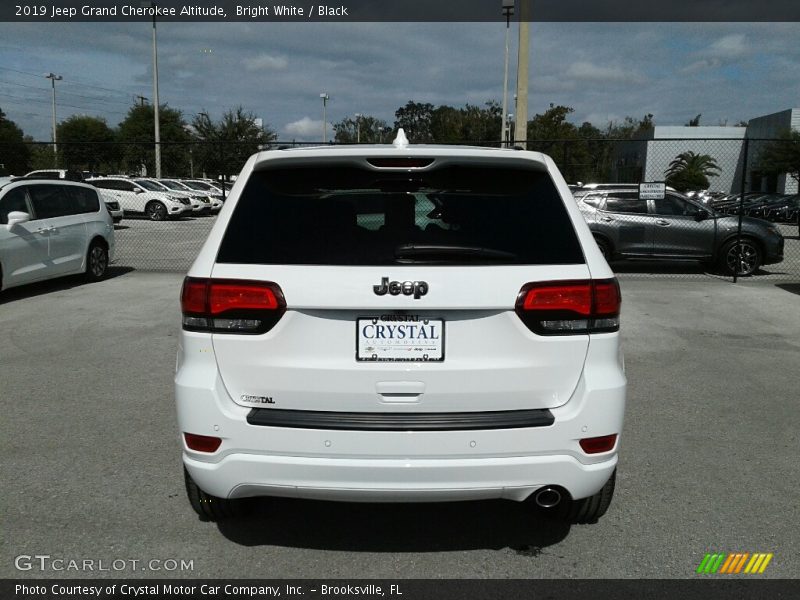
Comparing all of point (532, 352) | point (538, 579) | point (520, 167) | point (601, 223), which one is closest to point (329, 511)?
point (538, 579)

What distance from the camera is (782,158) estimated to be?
48.9 metres

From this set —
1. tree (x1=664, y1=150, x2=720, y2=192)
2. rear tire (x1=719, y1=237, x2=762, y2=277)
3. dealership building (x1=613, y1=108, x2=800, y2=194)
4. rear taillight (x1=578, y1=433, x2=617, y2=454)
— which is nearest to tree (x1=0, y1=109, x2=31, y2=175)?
rear tire (x1=719, y1=237, x2=762, y2=277)

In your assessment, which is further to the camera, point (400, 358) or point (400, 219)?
point (400, 219)

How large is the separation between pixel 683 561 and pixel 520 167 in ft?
6.36

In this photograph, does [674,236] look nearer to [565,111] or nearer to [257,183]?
[257,183]

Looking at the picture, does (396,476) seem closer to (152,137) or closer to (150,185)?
(150,185)

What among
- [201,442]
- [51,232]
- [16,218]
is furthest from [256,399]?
[51,232]

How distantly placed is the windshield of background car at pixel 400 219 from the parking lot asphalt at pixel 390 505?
140cm

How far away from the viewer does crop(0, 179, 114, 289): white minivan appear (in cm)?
1023

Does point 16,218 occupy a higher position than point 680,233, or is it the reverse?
point 16,218

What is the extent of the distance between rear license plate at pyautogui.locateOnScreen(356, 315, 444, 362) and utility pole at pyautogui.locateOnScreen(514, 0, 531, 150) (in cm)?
939

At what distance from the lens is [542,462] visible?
2908 mm

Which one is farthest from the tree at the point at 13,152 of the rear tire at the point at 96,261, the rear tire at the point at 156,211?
the rear tire at the point at 96,261

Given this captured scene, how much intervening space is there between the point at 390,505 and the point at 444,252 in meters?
1.63
